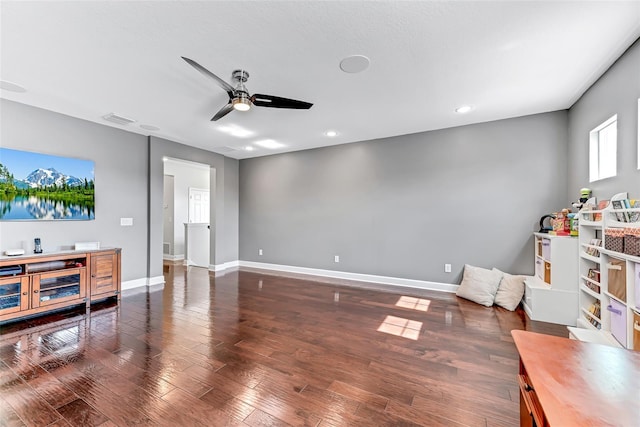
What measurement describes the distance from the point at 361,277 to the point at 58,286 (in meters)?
4.34

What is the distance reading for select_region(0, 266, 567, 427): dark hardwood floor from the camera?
167 centimetres

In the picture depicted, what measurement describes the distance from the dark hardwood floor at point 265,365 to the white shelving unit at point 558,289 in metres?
0.19

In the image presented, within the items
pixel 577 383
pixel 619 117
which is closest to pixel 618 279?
pixel 619 117

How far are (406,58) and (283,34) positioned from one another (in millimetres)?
1106

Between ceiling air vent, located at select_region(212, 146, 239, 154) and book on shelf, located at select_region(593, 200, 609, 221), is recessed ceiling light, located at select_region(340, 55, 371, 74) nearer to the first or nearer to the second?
book on shelf, located at select_region(593, 200, 609, 221)

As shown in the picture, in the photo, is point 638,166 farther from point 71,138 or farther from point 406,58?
point 71,138

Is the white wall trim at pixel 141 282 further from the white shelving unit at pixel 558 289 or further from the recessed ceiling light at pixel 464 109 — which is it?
the white shelving unit at pixel 558 289

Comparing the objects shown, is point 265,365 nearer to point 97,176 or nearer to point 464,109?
point 464,109

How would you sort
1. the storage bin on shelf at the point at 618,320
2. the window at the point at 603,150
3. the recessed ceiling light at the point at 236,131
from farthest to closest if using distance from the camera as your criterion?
the recessed ceiling light at the point at 236,131 → the window at the point at 603,150 → the storage bin on shelf at the point at 618,320

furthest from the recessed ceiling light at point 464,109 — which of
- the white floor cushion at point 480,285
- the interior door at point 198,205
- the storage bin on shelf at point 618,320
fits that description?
the interior door at point 198,205

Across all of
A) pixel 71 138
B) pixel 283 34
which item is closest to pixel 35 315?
pixel 71 138

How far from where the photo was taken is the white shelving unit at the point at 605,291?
1946 millimetres

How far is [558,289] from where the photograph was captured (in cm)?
305

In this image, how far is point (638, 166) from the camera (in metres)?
2.16
